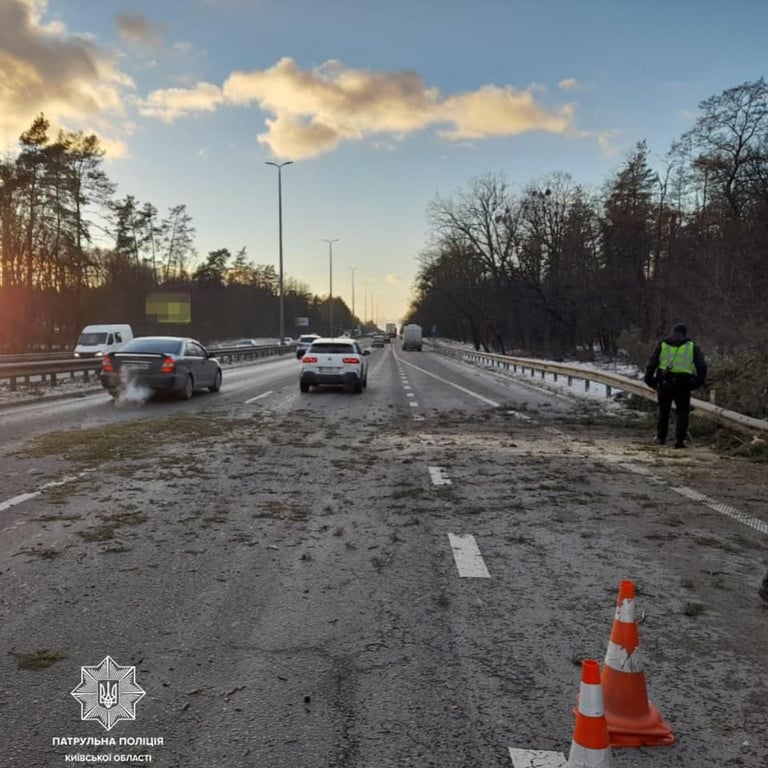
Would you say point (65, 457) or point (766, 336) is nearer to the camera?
point (65, 457)

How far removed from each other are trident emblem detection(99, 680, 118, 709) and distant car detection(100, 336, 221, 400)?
47.6 feet

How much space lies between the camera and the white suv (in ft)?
65.5

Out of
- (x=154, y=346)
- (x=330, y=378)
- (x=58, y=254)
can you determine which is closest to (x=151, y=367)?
(x=154, y=346)

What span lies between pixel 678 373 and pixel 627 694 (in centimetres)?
872

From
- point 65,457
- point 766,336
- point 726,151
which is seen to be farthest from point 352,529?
point 726,151

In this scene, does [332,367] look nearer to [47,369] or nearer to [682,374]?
[47,369]

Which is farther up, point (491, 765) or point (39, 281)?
point (39, 281)

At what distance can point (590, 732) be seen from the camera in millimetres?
2395

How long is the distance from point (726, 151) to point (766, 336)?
18.2 meters

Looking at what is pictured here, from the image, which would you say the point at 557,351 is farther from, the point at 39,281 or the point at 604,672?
the point at 604,672

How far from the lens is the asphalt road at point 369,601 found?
111 inches

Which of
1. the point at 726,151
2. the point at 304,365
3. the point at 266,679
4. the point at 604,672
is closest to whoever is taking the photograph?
the point at 604,672

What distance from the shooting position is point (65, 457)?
363 inches

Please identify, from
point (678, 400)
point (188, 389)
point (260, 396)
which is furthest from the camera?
point (260, 396)
